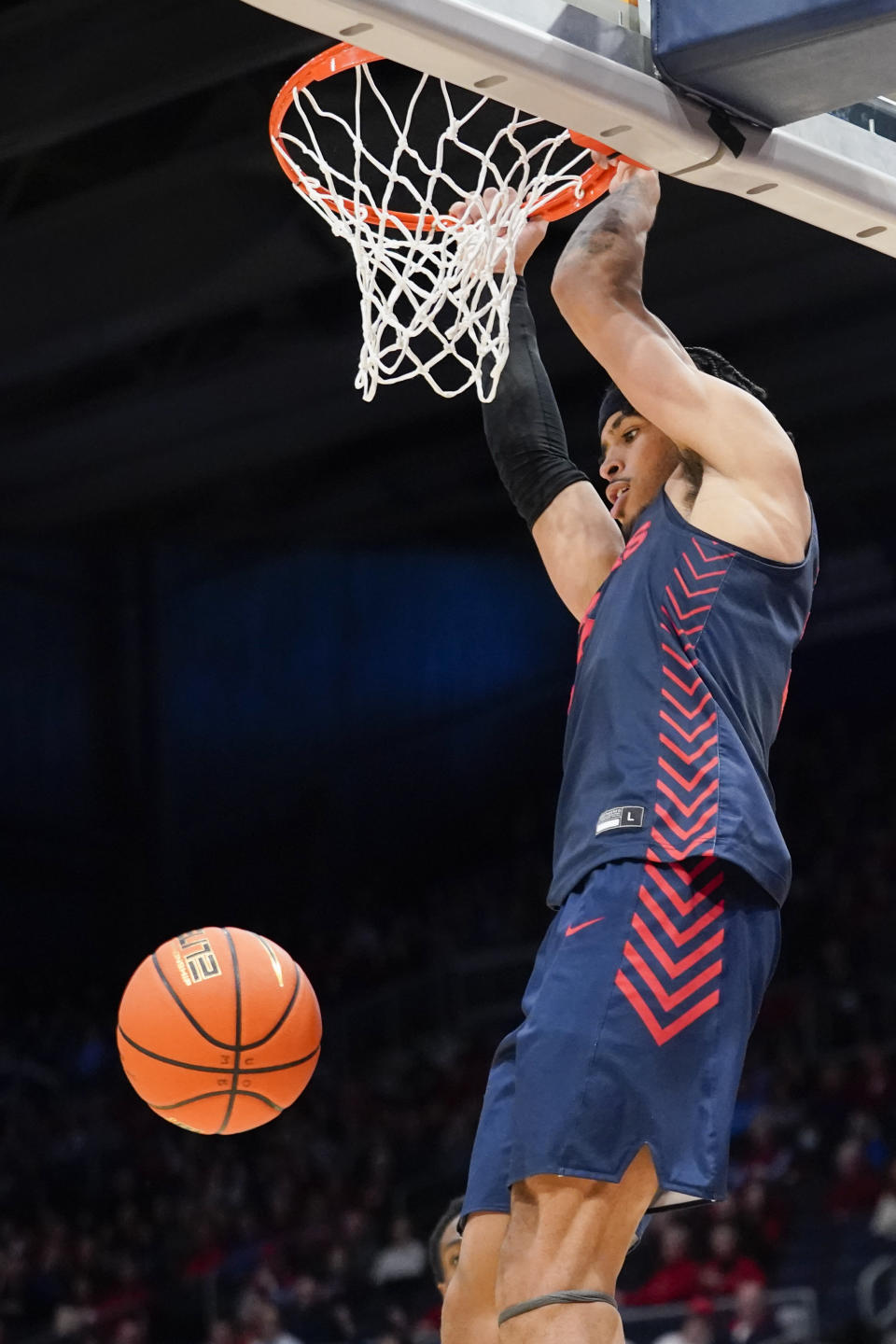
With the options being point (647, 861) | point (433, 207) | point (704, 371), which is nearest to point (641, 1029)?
point (647, 861)

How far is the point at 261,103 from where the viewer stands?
933 cm

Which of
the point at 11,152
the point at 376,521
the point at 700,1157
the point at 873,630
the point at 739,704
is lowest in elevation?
the point at 873,630

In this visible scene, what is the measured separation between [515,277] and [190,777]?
13.6m

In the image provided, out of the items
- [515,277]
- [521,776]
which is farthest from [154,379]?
[515,277]

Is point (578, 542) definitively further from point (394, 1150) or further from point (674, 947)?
point (394, 1150)

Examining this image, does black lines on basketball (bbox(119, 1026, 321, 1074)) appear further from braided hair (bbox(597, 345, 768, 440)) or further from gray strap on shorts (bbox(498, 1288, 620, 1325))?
braided hair (bbox(597, 345, 768, 440))

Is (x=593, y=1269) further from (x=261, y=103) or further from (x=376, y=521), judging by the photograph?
(x=376, y=521)

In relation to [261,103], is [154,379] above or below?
below

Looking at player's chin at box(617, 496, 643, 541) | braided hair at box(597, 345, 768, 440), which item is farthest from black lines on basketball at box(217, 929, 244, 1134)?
braided hair at box(597, 345, 768, 440)

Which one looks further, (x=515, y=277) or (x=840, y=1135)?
(x=840, y=1135)

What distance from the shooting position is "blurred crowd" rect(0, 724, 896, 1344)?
1077 centimetres

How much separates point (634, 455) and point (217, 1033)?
162 cm

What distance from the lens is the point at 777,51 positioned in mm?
2980

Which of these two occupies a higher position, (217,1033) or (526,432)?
(526,432)
